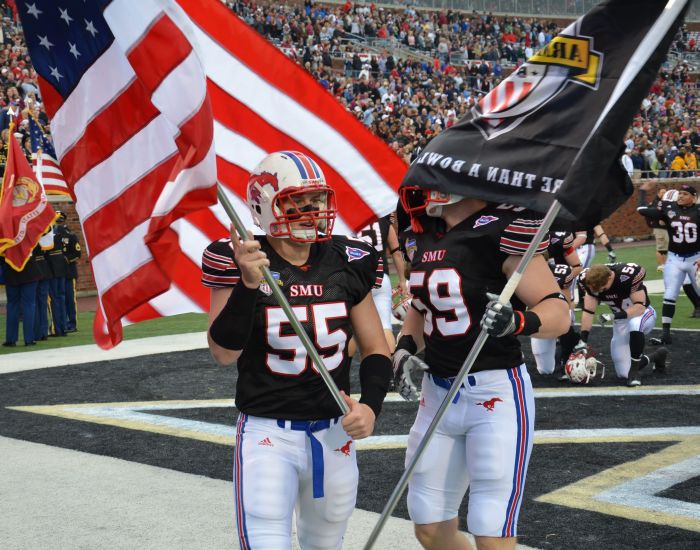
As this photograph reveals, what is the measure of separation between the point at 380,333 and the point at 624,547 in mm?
1955

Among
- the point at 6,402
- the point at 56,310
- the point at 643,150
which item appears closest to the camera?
the point at 6,402

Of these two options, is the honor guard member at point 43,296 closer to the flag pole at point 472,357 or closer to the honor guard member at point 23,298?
the honor guard member at point 23,298

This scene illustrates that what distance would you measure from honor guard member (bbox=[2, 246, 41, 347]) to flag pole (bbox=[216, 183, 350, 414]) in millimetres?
11294

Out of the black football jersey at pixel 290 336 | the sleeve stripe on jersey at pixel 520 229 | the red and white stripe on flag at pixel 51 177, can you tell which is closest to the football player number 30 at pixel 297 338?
the black football jersey at pixel 290 336

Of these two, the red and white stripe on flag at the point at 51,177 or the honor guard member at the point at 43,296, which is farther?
the honor guard member at the point at 43,296

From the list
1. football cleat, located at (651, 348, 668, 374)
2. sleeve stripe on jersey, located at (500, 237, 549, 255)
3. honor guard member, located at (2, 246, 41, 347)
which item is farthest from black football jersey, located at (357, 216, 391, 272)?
honor guard member, located at (2, 246, 41, 347)

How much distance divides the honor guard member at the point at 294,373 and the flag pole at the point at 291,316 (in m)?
0.08

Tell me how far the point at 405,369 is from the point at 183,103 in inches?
63.1

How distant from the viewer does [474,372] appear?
4.33 metres

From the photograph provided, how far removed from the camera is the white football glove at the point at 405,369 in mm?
4438

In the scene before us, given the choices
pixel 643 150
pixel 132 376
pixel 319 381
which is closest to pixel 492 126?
pixel 319 381

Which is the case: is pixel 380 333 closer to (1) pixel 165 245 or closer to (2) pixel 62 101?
(1) pixel 165 245

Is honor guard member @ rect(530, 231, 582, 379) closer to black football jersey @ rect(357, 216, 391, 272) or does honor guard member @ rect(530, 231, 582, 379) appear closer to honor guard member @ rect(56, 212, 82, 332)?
black football jersey @ rect(357, 216, 391, 272)

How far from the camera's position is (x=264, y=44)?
502 cm
